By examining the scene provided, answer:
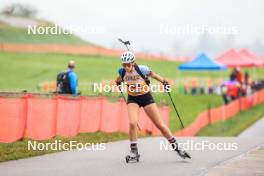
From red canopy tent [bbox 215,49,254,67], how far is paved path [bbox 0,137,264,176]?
2800cm

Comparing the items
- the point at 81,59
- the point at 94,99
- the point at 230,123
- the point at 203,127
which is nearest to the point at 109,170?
the point at 94,99

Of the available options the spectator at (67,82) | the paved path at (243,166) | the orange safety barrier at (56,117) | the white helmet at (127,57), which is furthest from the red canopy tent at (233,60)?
the white helmet at (127,57)

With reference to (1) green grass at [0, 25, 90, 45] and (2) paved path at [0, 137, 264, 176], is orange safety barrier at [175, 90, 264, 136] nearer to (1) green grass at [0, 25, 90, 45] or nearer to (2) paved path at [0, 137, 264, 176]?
(2) paved path at [0, 137, 264, 176]

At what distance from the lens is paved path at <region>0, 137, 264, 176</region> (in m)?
10.1

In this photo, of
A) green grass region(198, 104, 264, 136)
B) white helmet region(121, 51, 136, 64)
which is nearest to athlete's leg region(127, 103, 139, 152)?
white helmet region(121, 51, 136, 64)

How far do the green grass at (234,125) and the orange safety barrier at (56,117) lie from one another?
623 cm

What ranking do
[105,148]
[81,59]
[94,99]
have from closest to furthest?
[105,148] < [94,99] < [81,59]

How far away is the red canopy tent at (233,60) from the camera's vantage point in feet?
138

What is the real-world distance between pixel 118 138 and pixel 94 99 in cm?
116

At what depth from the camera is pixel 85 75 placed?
54719mm

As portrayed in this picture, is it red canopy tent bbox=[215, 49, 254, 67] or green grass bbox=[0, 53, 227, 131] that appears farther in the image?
red canopy tent bbox=[215, 49, 254, 67]

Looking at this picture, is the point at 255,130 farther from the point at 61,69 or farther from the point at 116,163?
the point at 61,69

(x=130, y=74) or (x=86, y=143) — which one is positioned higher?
(x=130, y=74)

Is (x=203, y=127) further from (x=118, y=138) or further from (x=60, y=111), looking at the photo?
(x=60, y=111)
